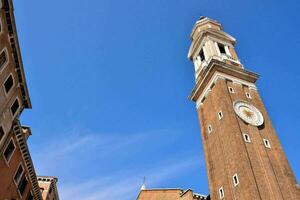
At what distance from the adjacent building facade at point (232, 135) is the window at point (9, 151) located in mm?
14152

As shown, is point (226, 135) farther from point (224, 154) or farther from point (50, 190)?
point (50, 190)

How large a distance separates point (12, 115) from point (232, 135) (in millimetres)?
14949

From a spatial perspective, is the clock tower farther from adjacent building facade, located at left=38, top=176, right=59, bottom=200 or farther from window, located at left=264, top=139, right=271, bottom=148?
adjacent building facade, located at left=38, top=176, right=59, bottom=200

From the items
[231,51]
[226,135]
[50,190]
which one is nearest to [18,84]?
[50,190]

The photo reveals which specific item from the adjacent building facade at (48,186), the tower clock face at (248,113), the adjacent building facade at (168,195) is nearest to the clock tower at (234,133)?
the tower clock face at (248,113)

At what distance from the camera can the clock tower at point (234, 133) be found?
22.3 m

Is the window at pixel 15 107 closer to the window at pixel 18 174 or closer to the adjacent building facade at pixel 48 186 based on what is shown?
the window at pixel 18 174

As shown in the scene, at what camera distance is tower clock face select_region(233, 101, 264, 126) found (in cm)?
2667

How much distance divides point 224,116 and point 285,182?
21.6 ft

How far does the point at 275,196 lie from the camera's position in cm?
2136

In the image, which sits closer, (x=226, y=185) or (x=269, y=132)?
(x=226, y=185)

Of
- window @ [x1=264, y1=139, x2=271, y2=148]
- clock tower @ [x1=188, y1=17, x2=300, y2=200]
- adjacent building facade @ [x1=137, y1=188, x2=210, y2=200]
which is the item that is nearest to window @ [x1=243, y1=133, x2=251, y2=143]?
clock tower @ [x1=188, y1=17, x2=300, y2=200]

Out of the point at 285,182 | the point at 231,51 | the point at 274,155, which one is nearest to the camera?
the point at 285,182

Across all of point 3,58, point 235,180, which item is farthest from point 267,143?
point 3,58
